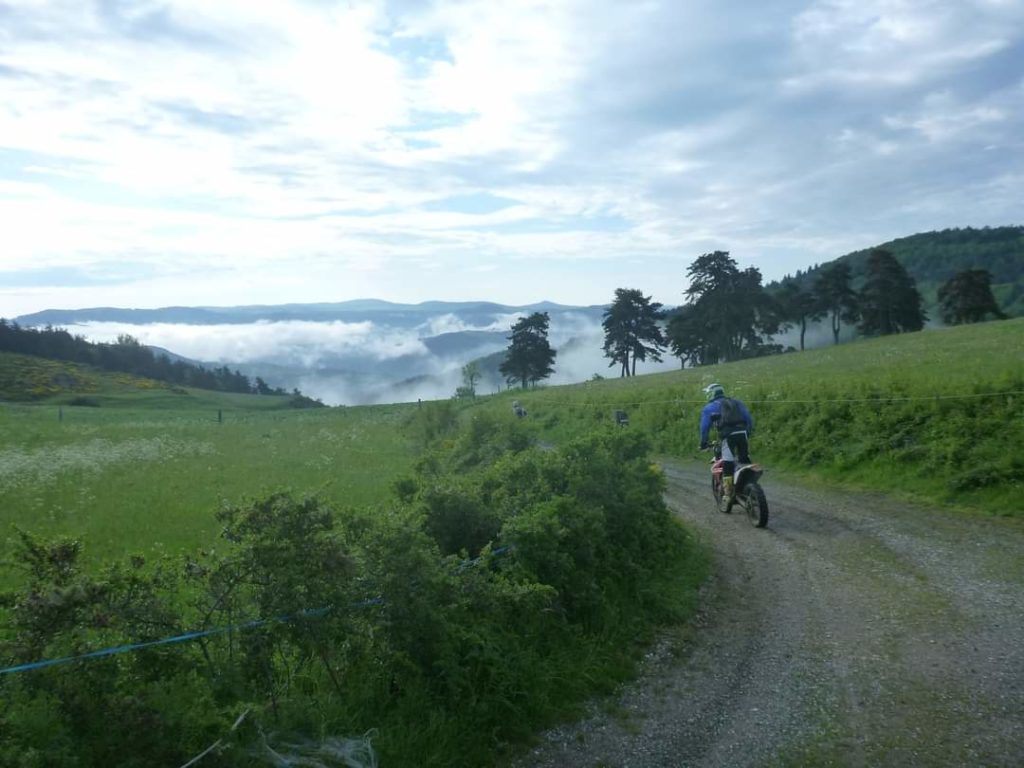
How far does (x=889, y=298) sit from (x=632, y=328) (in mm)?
28662

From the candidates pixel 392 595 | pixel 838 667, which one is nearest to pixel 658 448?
pixel 838 667

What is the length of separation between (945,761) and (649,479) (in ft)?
19.7

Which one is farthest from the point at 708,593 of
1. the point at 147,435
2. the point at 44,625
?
the point at 147,435

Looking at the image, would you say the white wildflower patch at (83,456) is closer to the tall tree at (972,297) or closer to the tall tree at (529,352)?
the tall tree at (529,352)

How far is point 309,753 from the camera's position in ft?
14.6

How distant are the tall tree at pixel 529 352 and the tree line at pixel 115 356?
204 ft

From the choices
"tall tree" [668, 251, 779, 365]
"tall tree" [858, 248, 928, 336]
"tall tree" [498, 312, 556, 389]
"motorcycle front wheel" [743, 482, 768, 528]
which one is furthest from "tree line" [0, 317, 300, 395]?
"motorcycle front wheel" [743, 482, 768, 528]

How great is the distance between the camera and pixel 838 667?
6.33m

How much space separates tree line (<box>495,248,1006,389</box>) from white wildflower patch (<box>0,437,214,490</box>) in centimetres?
5543

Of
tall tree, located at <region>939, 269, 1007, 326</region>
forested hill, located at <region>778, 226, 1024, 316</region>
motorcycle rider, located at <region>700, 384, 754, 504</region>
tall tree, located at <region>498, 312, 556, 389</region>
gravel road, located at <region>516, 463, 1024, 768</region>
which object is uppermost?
forested hill, located at <region>778, 226, 1024, 316</region>

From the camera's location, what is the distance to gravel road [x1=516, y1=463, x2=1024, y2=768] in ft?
16.9

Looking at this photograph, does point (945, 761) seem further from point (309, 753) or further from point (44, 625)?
point (44, 625)

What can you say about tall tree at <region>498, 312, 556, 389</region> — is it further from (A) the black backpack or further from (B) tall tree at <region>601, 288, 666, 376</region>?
(A) the black backpack

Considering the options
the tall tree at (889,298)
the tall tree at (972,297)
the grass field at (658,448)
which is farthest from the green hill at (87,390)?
the tall tree at (972,297)
